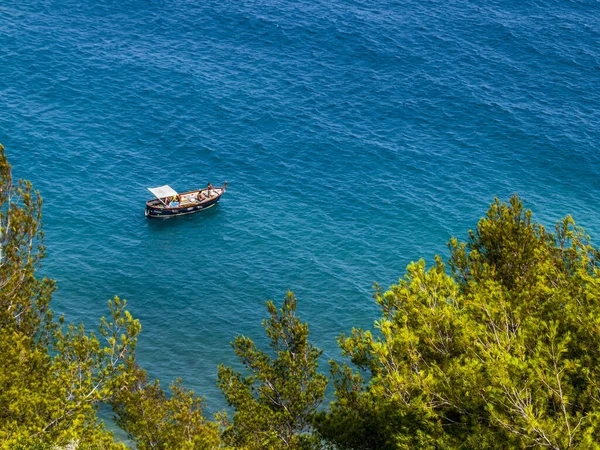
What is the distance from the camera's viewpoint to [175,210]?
3246 inches

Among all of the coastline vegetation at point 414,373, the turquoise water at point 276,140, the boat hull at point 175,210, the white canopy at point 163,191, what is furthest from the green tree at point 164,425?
the white canopy at point 163,191

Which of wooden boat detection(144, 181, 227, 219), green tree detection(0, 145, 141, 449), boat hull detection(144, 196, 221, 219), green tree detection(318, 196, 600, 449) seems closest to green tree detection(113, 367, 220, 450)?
green tree detection(0, 145, 141, 449)

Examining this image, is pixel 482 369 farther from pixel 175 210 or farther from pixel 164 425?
pixel 175 210

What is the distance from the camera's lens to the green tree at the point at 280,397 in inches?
1422

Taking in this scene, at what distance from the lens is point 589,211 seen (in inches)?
3391

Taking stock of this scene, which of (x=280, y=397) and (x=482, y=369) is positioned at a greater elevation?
(x=482, y=369)

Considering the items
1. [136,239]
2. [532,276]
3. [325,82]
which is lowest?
[136,239]

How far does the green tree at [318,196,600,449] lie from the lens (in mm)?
26188

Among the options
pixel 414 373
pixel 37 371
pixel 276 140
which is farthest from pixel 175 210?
pixel 414 373

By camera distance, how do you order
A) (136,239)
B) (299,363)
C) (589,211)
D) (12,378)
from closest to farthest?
1. (12,378)
2. (299,363)
3. (136,239)
4. (589,211)

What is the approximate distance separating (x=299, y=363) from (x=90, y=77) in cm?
8163

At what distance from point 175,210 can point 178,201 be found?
3.56ft

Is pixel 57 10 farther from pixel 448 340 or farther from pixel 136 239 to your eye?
pixel 448 340

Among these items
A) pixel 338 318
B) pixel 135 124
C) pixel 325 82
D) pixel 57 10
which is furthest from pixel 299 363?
pixel 57 10
